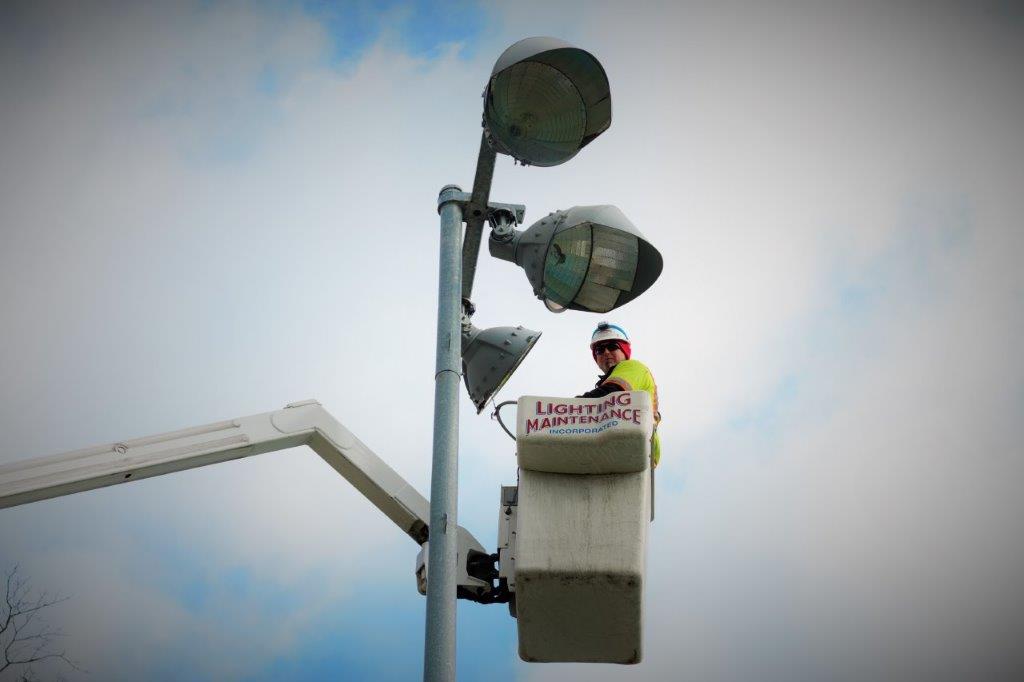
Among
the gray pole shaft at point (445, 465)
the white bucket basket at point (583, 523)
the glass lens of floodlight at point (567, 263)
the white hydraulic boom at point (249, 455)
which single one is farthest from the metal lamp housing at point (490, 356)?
the white bucket basket at point (583, 523)

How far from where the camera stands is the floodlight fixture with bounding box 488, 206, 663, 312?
575 centimetres

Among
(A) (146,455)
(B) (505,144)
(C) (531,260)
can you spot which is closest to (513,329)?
(C) (531,260)

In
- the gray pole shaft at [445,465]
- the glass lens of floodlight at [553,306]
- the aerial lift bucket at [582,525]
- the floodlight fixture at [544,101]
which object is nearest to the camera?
the gray pole shaft at [445,465]

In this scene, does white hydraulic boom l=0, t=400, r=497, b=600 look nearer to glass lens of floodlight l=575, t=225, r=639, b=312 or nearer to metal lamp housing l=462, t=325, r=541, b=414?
metal lamp housing l=462, t=325, r=541, b=414

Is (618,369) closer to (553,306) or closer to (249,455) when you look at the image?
(553,306)

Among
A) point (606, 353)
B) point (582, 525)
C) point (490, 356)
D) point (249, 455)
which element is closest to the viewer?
point (582, 525)

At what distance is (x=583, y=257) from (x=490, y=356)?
3.27 feet

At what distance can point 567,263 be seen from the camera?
580 cm

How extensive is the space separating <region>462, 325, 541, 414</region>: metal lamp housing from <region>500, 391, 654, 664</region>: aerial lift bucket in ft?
4.36

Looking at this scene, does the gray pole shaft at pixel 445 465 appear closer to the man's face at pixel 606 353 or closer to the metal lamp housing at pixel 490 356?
the metal lamp housing at pixel 490 356

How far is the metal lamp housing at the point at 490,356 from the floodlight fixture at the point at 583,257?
1.24 feet

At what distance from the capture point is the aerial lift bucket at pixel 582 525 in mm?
4766

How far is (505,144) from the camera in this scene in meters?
5.65

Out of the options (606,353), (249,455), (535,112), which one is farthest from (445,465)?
(535,112)
